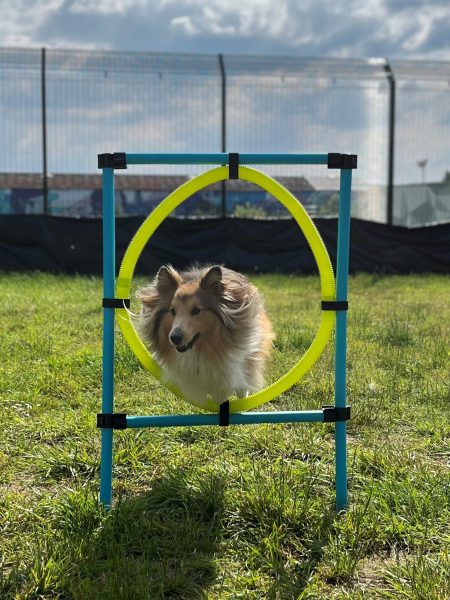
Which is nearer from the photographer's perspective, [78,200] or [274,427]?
[274,427]

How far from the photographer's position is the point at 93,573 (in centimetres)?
224

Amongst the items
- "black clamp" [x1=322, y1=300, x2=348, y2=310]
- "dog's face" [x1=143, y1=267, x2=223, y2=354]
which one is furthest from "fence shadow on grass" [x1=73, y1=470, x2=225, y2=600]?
"black clamp" [x1=322, y1=300, x2=348, y2=310]

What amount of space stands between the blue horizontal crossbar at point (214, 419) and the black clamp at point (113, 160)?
3.74 ft

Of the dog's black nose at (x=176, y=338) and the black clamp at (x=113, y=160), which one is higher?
the black clamp at (x=113, y=160)

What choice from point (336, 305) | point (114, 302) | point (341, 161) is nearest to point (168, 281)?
point (114, 302)

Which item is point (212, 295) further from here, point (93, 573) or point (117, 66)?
point (117, 66)

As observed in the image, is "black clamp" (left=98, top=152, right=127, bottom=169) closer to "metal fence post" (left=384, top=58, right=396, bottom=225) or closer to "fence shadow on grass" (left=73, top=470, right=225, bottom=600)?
"fence shadow on grass" (left=73, top=470, right=225, bottom=600)

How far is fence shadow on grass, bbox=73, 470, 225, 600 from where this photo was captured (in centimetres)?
214

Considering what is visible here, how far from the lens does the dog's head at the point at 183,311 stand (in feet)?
9.18

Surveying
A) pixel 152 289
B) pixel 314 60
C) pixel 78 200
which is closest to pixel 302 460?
pixel 152 289

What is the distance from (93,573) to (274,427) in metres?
1.65

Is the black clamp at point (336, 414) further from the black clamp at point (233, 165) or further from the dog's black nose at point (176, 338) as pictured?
the black clamp at point (233, 165)

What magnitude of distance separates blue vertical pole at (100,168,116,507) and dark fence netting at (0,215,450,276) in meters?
8.60

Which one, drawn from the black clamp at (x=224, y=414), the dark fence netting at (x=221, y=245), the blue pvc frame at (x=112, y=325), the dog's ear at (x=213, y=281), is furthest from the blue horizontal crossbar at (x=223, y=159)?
the dark fence netting at (x=221, y=245)
